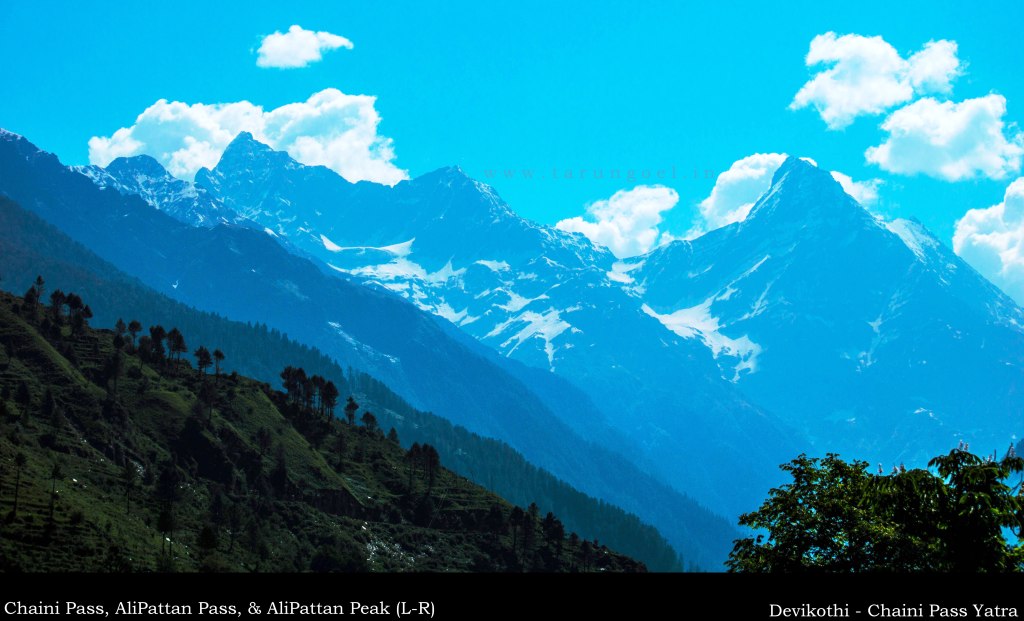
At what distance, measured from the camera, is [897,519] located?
Result: 39.6 meters

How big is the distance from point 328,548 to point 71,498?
54.8 m

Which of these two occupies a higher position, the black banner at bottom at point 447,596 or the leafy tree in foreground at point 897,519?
the leafy tree in foreground at point 897,519

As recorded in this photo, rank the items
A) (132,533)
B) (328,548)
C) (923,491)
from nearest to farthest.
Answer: (923,491) → (132,533) → (328,548)

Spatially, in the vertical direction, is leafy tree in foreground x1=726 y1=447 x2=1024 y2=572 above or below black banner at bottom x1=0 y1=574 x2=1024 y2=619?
above

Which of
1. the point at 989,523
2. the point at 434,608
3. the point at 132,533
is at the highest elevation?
the point at 132,533

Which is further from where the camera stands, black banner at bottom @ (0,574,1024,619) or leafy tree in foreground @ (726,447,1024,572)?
leafy tree in foreground @ (726,447,1024,572)

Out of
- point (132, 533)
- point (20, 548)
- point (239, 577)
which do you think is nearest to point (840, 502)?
point (239, 577)

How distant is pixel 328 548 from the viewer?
19662 cm

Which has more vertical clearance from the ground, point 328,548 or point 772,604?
point 328,548

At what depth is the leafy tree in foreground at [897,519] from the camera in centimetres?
3503

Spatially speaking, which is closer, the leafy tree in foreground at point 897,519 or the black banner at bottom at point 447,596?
the black banner at bottom at point 447,596

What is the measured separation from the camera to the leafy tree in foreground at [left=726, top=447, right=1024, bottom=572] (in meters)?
35.0

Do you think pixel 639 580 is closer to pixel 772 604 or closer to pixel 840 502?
pixel 772 604

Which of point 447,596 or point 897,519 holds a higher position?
point 897,519
